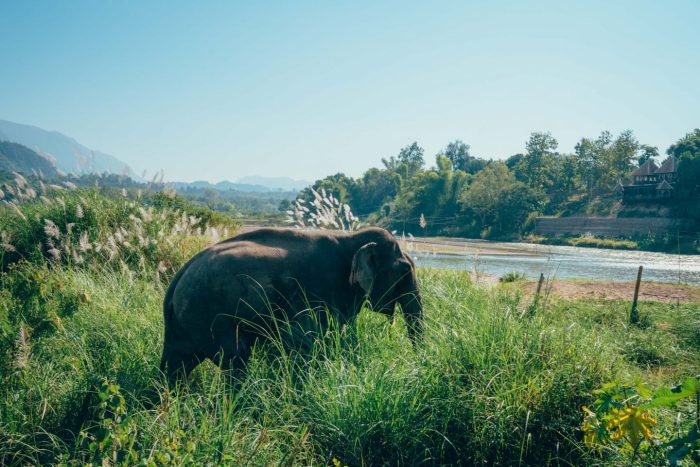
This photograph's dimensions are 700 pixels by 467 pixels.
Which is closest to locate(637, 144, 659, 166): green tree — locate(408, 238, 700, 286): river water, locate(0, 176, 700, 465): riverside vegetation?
locate(408, 238, 700, 286): river water

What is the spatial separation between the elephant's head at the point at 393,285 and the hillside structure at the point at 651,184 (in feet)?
182

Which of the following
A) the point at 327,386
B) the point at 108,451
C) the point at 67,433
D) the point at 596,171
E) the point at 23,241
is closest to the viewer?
the point at 108,451

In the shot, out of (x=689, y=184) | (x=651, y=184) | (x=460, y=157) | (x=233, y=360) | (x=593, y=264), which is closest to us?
(x=233, y=360)

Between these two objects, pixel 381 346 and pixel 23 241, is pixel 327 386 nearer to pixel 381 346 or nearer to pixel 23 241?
pixel 381 346

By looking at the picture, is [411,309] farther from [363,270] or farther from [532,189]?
[532,189]

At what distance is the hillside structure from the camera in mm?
49906

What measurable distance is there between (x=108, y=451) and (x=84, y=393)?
1.66 metres

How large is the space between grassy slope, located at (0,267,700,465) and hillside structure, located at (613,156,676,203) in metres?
55.9

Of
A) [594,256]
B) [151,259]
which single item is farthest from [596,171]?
[151,259]

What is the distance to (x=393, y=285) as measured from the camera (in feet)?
15.4

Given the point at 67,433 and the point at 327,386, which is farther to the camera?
the point at 67,433

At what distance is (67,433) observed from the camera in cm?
362

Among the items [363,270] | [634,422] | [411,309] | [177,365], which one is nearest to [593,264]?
[411,309]

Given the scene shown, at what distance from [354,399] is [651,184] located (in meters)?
60.5
